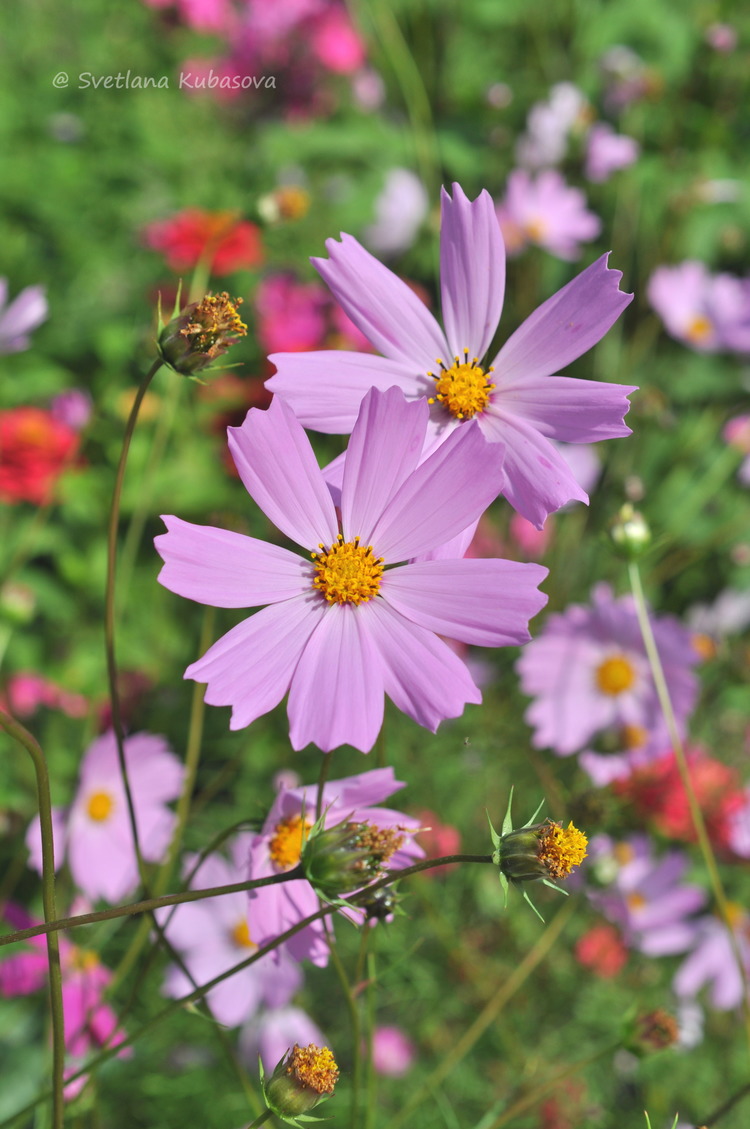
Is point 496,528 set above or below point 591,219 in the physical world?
below

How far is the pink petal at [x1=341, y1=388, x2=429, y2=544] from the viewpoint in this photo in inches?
17.8

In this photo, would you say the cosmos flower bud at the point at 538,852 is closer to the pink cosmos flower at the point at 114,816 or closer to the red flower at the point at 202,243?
→ the pink cosmos flower at the point at 114,816

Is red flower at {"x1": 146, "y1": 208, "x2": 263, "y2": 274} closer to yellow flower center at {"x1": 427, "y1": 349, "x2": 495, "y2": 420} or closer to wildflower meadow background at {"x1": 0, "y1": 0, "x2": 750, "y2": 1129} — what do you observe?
wildflower meadow background at {"x1": 0, "y1": 0, "x2": 750, "y2": 1129}

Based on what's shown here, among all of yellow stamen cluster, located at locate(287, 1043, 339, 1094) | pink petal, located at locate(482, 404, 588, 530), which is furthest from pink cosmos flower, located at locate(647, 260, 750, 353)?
yellow stamen cluster, located at locate(287, 1043, 339, 1094)

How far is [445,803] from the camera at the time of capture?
4.21 feet

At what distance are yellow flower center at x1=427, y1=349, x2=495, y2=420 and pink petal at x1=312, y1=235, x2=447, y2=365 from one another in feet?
0.10

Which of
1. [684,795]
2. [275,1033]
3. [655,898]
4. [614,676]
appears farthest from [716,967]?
[275,1033]

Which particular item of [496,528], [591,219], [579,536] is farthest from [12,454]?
[591,219]

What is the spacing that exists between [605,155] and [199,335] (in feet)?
4.19

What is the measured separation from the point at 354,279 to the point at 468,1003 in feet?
3.01

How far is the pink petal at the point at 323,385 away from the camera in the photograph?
49 cm

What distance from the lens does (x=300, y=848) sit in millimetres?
544

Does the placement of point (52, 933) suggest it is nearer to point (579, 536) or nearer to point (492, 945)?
point (492, 945)

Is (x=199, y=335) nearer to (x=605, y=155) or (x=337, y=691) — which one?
(x=337, y=691)
